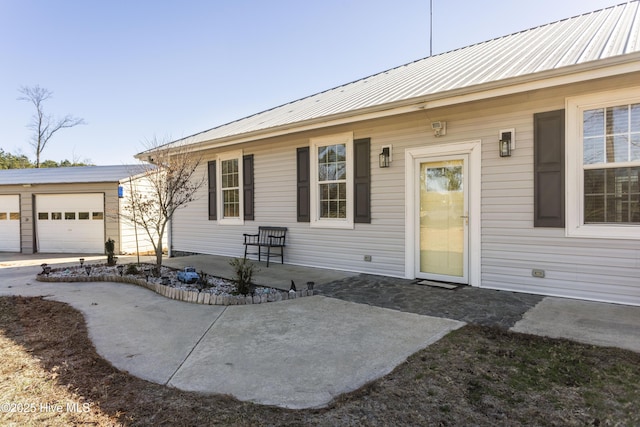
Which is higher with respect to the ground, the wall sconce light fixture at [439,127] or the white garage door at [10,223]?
the wall sconce light fixture at [439,127]

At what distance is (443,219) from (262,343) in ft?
11.5

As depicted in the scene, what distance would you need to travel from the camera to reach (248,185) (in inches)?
322

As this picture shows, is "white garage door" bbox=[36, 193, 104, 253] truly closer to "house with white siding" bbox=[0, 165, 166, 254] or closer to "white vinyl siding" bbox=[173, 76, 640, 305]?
Result: "house with white siding" bbox=[0, 165, 166, 254]

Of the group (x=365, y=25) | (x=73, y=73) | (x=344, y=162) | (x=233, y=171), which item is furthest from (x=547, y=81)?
(x=73, y=73)

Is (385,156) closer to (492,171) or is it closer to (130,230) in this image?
(492,171)

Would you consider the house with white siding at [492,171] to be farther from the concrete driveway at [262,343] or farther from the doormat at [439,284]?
the concrete driveway at [262,343]

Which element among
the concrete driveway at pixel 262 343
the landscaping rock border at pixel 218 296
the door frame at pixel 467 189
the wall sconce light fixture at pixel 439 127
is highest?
the wall sconce light fixture at pixel 439 127

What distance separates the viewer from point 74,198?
39.2 feet

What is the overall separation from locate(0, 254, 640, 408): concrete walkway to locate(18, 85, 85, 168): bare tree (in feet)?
93.6

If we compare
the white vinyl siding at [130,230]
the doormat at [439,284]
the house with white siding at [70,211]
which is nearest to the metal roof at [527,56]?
the doormat at [439,284]

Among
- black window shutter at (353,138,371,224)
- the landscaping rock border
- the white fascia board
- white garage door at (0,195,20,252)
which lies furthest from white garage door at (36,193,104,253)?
black window shutter at (353,138,371,224)

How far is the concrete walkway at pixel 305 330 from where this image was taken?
8.59 feet

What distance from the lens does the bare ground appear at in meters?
2.07

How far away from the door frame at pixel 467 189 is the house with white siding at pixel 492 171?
0.6 inches
